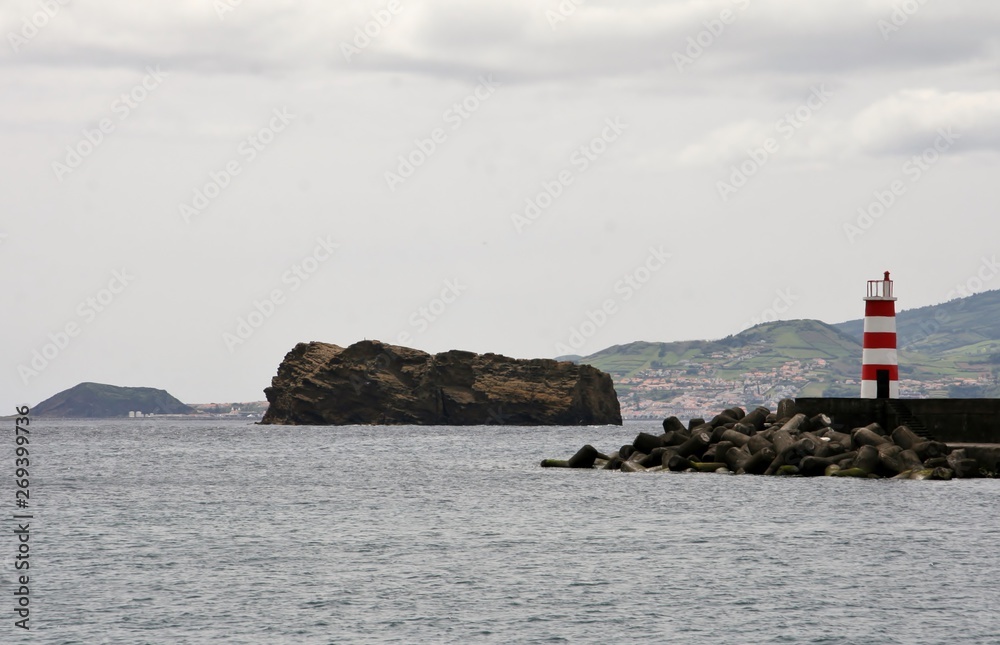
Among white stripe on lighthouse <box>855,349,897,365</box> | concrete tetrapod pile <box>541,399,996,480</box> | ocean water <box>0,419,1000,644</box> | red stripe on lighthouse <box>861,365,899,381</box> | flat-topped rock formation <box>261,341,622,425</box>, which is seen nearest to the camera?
ocean water <box>0,419,1000,644</box>

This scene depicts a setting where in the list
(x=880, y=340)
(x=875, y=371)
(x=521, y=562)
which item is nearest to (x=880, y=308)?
(x=880, y=340)

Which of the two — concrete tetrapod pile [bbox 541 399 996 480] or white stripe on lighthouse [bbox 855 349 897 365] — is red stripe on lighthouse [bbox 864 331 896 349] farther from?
concrete tetrapod pile [bbox 541 399 996 480]

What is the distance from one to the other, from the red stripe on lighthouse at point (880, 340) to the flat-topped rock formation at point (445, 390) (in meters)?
108

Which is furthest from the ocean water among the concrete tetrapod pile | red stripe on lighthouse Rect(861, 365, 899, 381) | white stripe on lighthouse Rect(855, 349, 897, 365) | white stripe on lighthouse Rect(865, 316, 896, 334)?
white stripe on lighthouse Rect(865, 316, 896, 334)

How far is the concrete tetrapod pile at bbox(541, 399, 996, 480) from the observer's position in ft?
133

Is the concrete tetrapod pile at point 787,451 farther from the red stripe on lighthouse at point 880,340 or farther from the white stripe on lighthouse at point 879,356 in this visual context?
the red stripe on lighthouse at point 880,340

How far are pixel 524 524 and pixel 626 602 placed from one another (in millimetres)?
10901

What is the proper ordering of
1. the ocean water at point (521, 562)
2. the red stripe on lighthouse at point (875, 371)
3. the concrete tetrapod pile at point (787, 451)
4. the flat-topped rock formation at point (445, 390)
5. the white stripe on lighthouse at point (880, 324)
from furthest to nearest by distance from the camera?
the flat-topped rock formation at point (445, 390) < the red stripe on lighthouse at point (875, 371) < the white stripe on lighthouse at point (880, 324) < the concrete tetrapod pile at point (787, 451) < the ocean water at point (521, 562)

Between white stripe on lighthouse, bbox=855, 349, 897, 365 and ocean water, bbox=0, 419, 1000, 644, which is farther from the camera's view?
white stripe on lighthouse, bbox=855, 349, 897, 365

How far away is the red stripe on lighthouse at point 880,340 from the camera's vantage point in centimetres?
4169

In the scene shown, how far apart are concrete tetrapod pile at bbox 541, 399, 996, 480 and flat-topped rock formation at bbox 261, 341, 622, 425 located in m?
97.2

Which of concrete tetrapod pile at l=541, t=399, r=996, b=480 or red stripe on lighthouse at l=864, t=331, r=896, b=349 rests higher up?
red stripe on lighthouse at l=864, t=331, r=896, b=349

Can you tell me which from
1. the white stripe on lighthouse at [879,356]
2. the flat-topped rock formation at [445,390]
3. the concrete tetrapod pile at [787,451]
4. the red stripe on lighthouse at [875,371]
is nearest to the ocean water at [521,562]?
the concrete tetrapod pile at [787,451]

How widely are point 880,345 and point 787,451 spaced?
484cm
